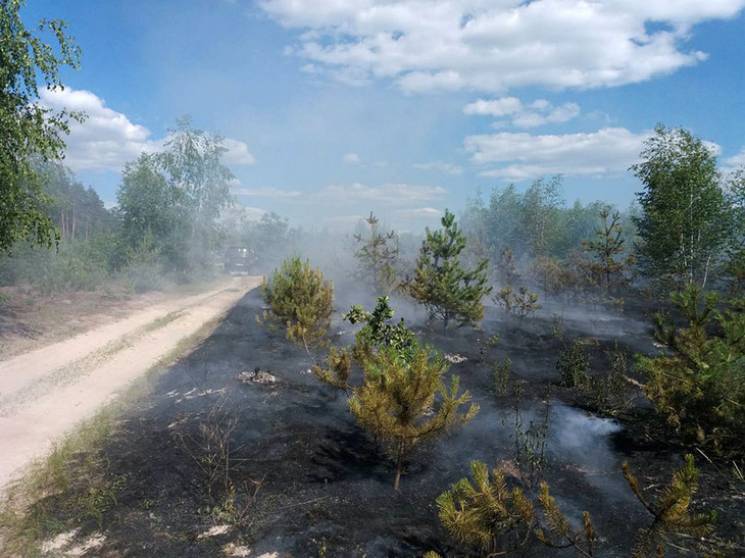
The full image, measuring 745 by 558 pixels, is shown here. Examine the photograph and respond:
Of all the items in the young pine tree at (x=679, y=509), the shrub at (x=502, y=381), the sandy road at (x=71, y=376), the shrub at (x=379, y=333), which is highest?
the shrub at (x=379, y=333)

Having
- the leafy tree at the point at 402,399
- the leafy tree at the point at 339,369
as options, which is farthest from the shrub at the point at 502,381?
the leafy tree at the point at 402,399

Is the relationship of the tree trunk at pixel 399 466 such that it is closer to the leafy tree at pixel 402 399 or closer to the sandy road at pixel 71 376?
the leafy tree at pixel 402 399

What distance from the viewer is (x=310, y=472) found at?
27.9 ft

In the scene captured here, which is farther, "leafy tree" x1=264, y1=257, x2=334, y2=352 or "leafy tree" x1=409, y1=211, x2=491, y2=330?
"leafy tree" x1=409, y1=211, x2=491, y2=330

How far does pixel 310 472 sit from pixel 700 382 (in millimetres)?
7066

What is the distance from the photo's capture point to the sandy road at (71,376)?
10.5m

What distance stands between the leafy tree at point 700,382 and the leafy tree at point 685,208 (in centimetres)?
1570

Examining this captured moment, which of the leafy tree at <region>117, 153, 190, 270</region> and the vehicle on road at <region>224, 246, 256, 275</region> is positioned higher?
the leafy tree at <region>117, 153, 190, 270</region>

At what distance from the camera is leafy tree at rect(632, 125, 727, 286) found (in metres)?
21.9

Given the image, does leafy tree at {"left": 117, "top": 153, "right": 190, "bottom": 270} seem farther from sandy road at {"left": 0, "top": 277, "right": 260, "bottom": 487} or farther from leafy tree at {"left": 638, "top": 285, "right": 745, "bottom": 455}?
leafy tree at {"left": 638, "top": 285, "right": 745, "bottom": 455}

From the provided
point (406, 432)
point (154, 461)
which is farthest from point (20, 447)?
point (406, 432)

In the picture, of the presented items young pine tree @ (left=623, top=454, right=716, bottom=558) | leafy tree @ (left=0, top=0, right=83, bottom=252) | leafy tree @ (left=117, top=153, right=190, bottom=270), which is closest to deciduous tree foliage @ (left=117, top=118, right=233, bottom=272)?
leafy tree @ (left=117, top=153, right=190, bottom=270)

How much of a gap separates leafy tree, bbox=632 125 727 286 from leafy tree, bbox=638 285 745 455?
1570cm

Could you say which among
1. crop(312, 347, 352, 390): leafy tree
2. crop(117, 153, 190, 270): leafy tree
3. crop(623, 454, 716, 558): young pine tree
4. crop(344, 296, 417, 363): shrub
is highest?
crop(117, 153, 190, 270): leafy tree
